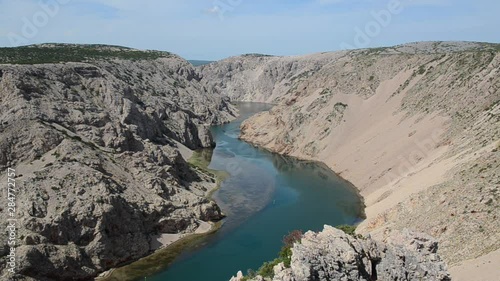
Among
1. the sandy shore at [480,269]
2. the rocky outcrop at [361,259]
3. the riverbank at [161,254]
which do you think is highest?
the rocky outcrop at [361,259]

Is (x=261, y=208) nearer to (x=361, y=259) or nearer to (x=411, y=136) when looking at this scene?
(x=411, y=136)

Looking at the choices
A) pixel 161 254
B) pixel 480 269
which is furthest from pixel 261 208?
pixel 480 269

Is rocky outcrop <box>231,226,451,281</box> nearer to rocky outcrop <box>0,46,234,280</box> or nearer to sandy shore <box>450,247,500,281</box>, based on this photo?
sandy shore <box>450,247,500,281</box>

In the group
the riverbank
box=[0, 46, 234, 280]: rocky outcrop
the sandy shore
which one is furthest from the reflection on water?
the sandy shore

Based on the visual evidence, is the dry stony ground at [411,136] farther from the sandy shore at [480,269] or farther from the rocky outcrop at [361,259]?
the rocky outcrop at [361,259]

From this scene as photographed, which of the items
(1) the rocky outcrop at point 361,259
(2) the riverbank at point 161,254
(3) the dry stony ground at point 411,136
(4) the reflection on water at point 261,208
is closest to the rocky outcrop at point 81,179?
(2) the riverbank at point 161,254

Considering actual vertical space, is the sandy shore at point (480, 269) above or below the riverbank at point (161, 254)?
above
